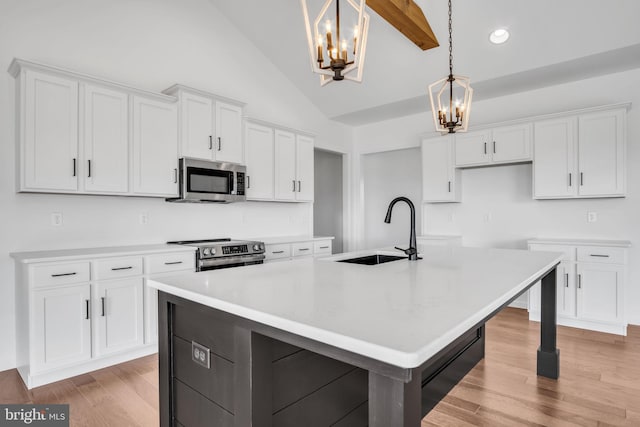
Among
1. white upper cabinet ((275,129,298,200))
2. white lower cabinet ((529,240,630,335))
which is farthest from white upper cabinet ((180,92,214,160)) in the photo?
white lower cabinet ((529,240,630,335))

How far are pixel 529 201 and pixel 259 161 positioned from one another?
3429 millimetres

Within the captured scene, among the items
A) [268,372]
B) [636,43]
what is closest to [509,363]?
[268,372]

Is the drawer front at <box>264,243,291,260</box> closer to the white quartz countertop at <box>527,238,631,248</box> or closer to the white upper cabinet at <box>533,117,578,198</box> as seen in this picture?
the white quartz countertop at <box>527,238,631,248</box>

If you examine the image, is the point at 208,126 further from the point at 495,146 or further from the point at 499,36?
the point at 495,146

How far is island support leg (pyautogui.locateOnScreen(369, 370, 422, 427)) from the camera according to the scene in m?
0.81

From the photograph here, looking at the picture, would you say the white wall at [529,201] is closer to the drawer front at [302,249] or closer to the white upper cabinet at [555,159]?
the white upper cabinet at [555,159]

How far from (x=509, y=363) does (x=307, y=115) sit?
4182mm

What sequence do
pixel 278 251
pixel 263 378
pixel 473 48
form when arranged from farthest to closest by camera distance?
1. pixel 278 251
2. pixel 473 48
3. pixel 263 378

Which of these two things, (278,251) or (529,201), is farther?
(529,201)

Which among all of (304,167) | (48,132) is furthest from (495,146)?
(48,132)

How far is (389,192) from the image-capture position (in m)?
6.21

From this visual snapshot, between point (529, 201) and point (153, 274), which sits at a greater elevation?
point (529, 201)

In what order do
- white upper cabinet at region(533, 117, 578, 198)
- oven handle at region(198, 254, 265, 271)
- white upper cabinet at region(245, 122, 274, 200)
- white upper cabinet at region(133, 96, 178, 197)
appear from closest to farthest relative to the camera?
1. white upper cabinet at region(133, 96, 178, 197)
2. oven handle at region(198, 254, 265, 271)
3. white upper cabinet at region(533, 117, 578, 198)
4. white upper cabinet at region(245, 122, 274, 200)

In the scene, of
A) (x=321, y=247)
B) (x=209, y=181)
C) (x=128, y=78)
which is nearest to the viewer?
(x=128, y=78)
